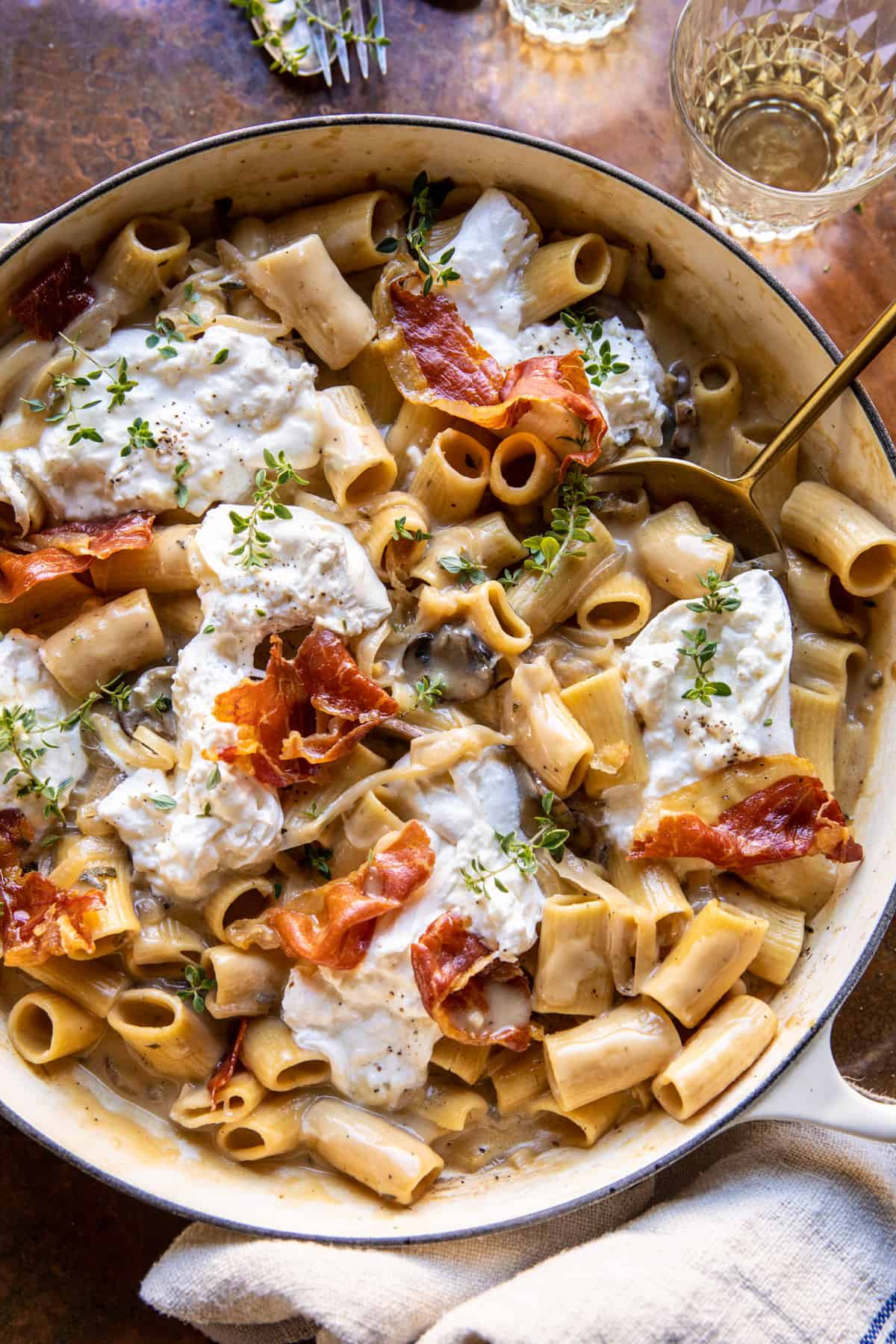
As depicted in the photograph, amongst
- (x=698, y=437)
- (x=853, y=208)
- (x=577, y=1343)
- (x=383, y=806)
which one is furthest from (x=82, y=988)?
(x=853, y=208)

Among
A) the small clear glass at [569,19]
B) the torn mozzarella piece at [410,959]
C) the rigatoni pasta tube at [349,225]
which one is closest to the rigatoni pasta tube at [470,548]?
the torn mozzarella piece at [410,959]

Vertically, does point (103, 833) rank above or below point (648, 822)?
below

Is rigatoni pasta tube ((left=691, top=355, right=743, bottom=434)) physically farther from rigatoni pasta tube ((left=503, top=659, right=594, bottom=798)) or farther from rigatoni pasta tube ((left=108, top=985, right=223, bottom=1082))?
rigatoni pasta tube ((left=108, top=985, right=223, bottom=1082))

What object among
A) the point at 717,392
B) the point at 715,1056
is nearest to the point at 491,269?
the point at 717,392

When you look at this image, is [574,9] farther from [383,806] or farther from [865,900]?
[865,900]

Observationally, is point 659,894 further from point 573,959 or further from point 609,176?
point 609,176

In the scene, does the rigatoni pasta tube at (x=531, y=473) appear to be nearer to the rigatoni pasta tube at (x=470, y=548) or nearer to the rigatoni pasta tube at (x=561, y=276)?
the rigatoni pasta tube at (x=470, y=548)
